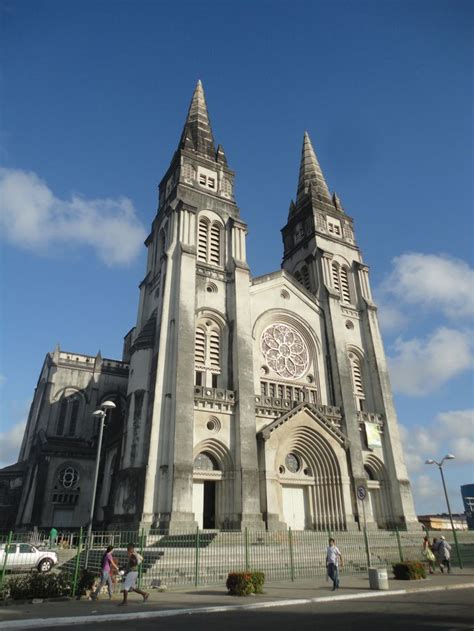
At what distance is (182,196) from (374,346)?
18.7m

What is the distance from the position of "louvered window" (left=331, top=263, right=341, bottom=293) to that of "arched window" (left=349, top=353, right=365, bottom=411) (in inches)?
235

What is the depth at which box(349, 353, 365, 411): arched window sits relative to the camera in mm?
33125

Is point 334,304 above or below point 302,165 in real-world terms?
below

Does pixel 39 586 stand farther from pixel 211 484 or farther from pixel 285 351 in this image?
pixel 285 351

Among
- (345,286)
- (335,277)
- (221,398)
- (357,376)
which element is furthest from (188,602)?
(345,286)

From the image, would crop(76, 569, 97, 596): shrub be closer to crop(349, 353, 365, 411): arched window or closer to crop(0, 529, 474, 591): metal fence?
crop(0, 529, 474, 591): metal fence

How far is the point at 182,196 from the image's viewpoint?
3216 cm

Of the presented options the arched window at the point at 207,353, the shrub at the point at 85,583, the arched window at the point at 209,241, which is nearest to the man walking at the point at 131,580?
the shrub at the point at 85,583

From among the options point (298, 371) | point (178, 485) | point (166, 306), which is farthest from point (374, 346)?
point (178, 485)

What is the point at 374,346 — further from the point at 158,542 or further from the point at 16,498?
the point at 16,498

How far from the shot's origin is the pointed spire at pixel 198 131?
3675cm

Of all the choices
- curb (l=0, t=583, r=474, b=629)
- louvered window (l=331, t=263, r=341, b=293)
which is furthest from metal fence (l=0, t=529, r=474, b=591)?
louvered window (l=331, t=263, r=341, b=293)

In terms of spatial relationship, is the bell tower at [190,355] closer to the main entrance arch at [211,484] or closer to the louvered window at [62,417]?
the main entrance arch at [211,484]

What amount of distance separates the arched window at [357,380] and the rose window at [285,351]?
4406 millimetres
